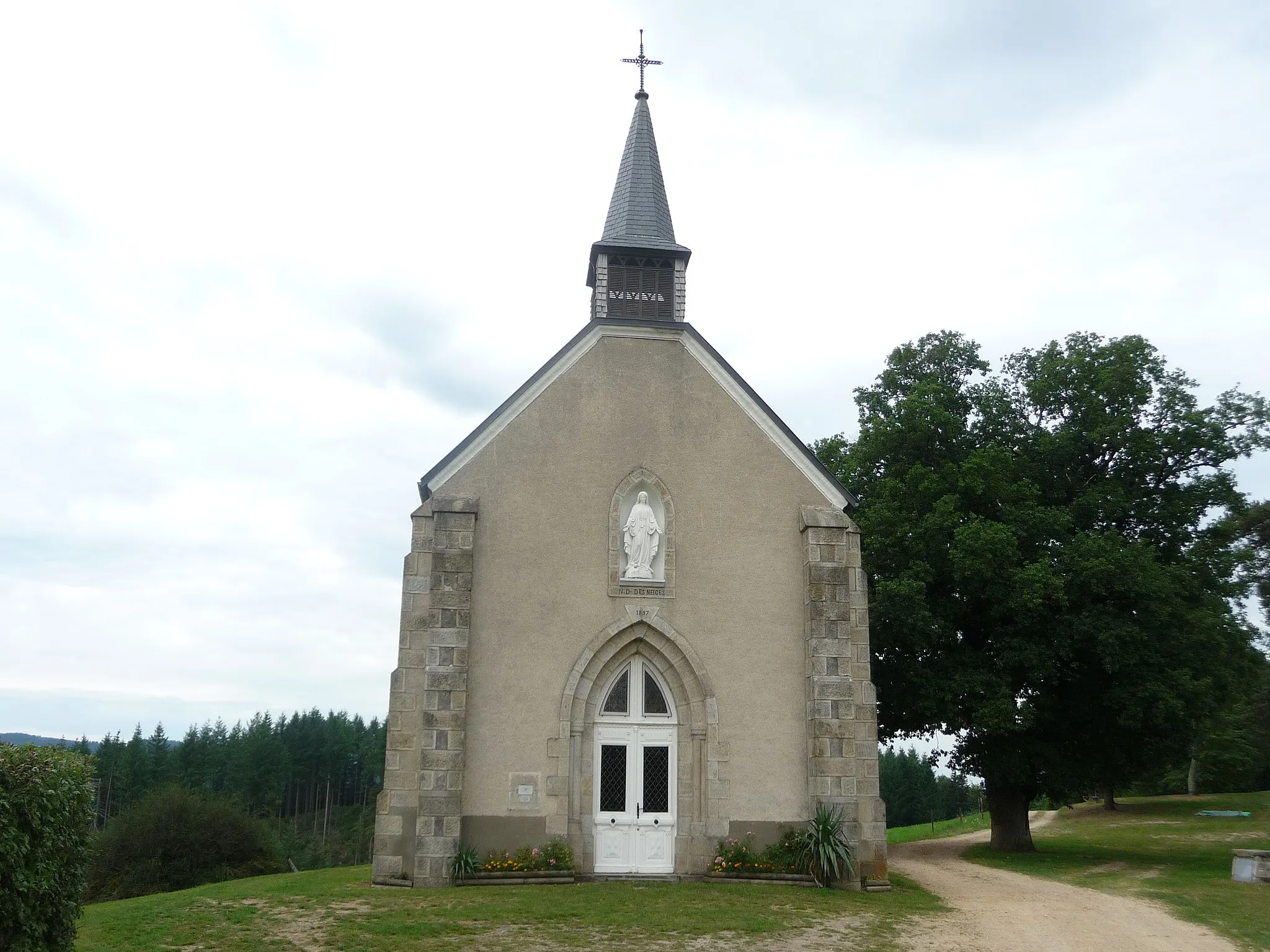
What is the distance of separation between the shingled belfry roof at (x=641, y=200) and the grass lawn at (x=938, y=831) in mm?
18566

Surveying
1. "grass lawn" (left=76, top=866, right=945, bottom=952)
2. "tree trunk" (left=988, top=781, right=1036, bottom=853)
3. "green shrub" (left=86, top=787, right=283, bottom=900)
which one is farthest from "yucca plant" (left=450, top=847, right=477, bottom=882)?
"green shrub" (left=86, top=787, right=283, bottom=900)

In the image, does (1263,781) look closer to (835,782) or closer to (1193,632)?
(1193,632)

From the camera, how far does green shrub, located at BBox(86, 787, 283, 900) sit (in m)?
31.9

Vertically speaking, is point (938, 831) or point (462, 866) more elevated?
point (462, 866)

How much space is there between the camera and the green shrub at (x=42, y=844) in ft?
24.5

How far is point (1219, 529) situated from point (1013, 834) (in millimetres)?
8467

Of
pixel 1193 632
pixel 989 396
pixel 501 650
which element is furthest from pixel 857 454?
pixel 501 650

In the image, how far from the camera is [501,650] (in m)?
15.5

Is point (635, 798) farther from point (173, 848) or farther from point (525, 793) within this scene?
point (173, 848)

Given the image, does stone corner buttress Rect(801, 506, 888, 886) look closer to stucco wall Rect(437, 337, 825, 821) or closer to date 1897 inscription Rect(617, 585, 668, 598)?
stucco wall Rect(437, 337, 825, 821)

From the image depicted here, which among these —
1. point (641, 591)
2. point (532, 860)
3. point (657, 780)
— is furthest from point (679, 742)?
point (532, 860)

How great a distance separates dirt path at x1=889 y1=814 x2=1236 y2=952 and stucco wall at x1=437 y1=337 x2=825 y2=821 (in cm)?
321

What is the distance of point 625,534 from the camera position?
1619 centimetres

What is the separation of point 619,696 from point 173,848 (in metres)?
24.4
